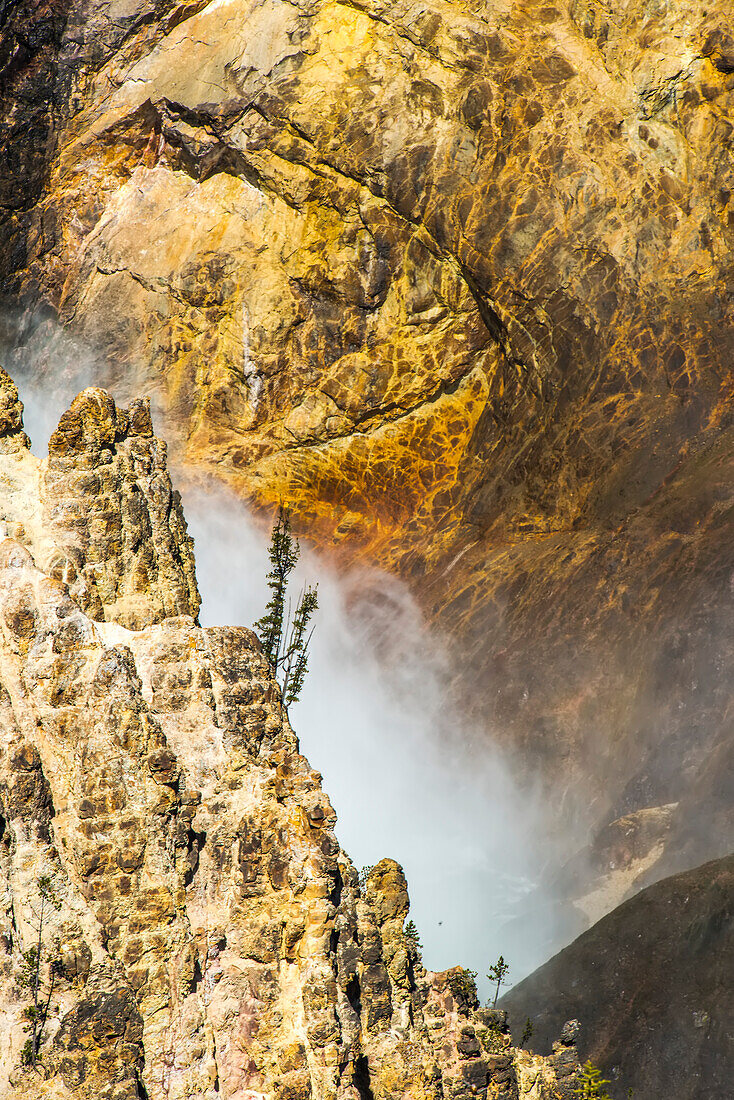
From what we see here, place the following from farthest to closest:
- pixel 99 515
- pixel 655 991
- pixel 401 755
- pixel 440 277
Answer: pixel 440 277
pixel 401 755
pixel 655 991
pixel 99 515

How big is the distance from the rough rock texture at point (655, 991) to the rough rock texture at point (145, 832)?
46.5ft

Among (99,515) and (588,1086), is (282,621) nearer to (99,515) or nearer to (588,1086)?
(588,1086)

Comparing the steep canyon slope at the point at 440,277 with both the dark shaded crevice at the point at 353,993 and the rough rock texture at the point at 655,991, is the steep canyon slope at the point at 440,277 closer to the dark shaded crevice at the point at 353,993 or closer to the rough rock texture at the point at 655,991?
the rough rock texture at the point at 655,991

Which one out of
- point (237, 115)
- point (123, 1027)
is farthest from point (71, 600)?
point (237, 115)

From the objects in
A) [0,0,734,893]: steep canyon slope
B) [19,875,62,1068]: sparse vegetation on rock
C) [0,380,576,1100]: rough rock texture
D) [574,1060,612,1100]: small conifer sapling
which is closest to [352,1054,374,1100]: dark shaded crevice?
[0,380,576,1100]: rough rock texture

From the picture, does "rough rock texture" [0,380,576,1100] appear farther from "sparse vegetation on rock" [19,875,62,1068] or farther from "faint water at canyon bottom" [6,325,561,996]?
"faint water at canyon bottom" [6,325,561,996]

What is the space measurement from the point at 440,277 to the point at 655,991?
27898 millimetres

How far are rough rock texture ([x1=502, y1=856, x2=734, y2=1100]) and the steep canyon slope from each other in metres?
8.90

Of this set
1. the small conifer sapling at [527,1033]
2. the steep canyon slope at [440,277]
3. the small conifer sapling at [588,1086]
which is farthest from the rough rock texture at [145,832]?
the steep canyon slope at [440,277]

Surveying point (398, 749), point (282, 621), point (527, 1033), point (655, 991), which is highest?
point (282, 621)

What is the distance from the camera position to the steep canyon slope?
1558 inches

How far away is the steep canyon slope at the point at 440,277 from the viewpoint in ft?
130

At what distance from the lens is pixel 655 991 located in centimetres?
2467

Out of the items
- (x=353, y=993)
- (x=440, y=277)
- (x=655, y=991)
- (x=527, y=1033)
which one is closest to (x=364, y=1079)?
(x=353, y=993)
